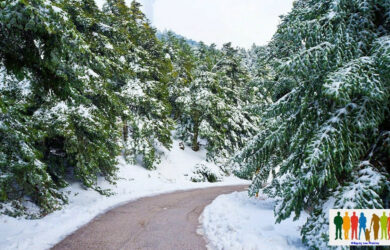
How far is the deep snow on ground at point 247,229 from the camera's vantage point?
22.2 feet

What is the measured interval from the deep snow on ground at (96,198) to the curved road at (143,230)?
1.92ft

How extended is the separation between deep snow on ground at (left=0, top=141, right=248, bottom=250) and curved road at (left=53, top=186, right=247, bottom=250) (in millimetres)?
587

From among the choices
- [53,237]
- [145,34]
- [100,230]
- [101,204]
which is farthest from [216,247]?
[145,34]

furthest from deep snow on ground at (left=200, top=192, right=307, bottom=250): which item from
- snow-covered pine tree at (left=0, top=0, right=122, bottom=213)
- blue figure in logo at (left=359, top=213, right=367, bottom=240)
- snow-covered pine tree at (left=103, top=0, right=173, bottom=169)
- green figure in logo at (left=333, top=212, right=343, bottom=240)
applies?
snow-covered pine tree at (left=103, top=0, right=173, bottom=169)

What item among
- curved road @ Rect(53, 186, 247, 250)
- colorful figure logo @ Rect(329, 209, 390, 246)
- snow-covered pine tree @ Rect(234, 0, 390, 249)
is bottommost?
curved road @ Rect(53, 186, 247, 250)

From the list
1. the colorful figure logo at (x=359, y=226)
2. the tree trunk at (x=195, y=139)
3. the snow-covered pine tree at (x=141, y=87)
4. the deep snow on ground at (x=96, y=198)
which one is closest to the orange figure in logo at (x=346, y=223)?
the colorful figure logo at (x=359, y=226)

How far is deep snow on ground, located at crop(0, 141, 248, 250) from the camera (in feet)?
24.2

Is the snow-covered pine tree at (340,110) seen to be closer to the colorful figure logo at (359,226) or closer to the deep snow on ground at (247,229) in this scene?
the colorful figure logo at (359,226)

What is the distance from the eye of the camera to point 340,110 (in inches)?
215

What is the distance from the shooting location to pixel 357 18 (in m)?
6.08

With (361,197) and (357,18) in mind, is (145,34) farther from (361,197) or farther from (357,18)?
(361,197)

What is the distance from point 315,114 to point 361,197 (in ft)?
6.95

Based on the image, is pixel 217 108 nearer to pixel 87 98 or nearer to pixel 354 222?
pixel 87 98

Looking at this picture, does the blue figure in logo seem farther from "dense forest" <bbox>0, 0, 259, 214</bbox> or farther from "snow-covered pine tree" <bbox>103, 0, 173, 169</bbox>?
"snow-covered pine tree" <bbox>103, 0, 173, 169</bbox>
